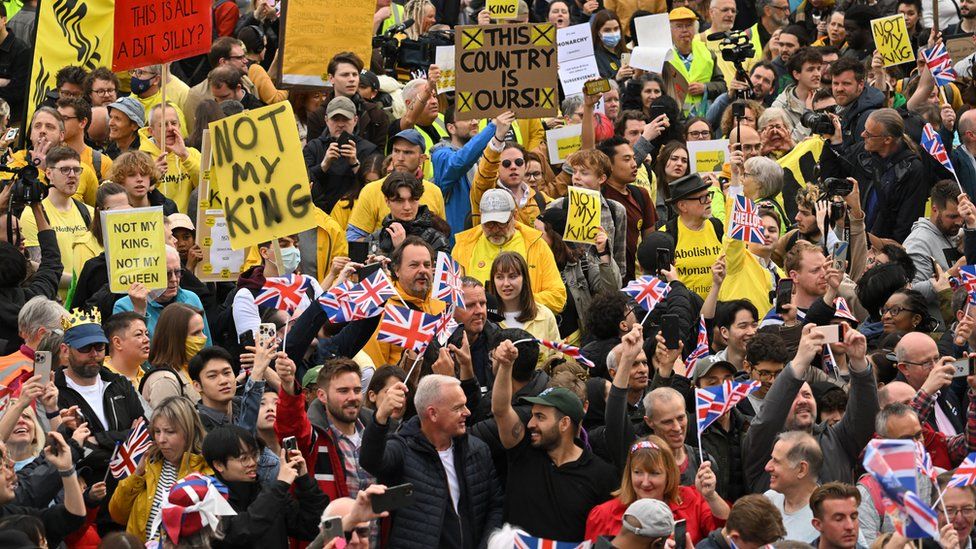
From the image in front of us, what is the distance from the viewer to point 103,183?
13.0m

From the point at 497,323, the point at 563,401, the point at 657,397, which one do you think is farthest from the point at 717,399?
the point at 497,323

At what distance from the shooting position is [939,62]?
1675 centimetres

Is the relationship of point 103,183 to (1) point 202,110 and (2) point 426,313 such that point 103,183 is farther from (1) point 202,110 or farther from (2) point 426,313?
(2) point 426,313

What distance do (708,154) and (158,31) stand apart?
164 inches

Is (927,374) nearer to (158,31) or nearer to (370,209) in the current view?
(370,209)

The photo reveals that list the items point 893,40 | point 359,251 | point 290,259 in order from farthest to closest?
point 893,40
point 359,251
point 290,259

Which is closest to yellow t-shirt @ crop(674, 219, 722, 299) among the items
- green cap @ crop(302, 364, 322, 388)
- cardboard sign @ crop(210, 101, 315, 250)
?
cardboard sign @ crop(210, 101, 315, 250)

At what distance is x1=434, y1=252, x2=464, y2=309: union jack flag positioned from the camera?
11.4 metres

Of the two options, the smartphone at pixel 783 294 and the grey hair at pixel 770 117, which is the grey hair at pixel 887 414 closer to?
the smartphone at pixel 783 294

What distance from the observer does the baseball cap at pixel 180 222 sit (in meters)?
13.3

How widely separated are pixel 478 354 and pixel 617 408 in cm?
142

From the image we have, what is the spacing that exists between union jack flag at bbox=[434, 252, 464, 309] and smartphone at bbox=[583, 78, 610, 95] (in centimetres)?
407

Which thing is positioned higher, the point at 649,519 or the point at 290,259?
the point at 290,259

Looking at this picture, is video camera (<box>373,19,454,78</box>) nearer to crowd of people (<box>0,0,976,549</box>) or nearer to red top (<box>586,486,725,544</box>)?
crowd of people (<box>0,0,976,549</box>)
